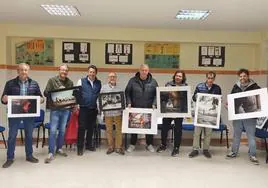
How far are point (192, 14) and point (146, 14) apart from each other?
780 millimetres

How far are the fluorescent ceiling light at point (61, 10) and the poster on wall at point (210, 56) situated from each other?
2.96 m

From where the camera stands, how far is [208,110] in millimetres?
5227

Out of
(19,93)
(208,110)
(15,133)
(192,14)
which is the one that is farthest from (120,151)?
(192,14)

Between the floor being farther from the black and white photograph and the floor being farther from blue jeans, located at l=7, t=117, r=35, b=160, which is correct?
the black and white photograph

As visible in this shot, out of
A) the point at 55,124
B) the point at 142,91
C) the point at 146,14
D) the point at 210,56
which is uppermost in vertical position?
the point at 146,14

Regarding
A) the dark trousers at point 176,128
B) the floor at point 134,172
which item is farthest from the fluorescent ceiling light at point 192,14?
the floor at point 134,172

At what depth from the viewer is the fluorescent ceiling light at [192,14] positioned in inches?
206

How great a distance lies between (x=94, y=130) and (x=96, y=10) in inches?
84.4

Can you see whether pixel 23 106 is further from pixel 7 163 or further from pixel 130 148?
pixel 130 148

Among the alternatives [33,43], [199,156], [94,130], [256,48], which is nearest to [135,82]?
[94,130]

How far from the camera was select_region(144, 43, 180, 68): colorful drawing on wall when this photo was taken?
23.3 ft

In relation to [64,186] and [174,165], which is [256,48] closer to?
[174,165]

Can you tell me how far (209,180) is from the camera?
4.07 m

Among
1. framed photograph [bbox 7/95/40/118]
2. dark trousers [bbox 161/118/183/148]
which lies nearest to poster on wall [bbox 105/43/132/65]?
Answer: dark trousers [bbox 161/118/183/148]
